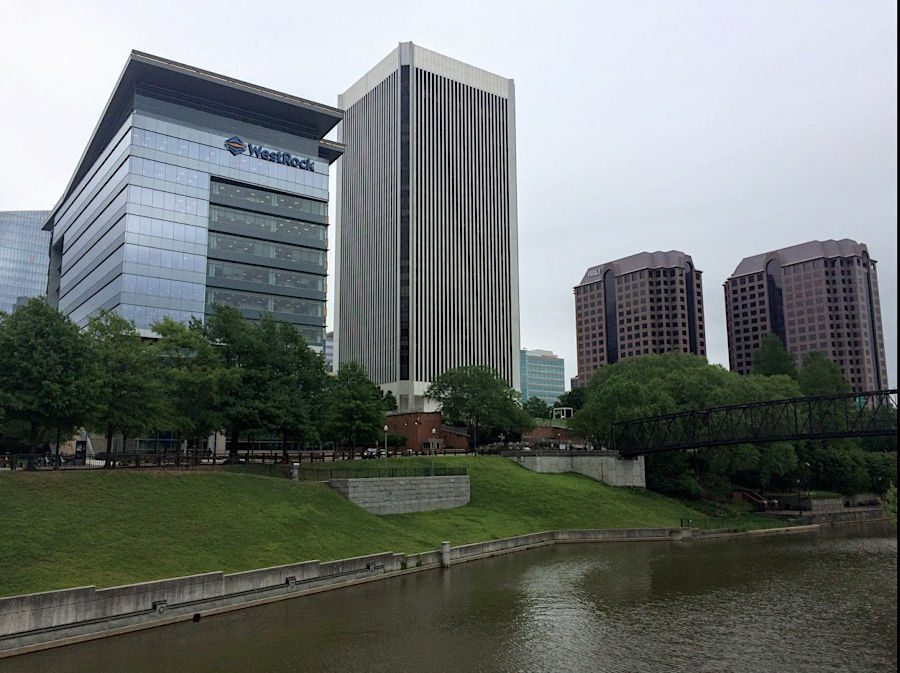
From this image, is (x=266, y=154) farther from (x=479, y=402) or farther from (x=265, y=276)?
(x=479, y=402)

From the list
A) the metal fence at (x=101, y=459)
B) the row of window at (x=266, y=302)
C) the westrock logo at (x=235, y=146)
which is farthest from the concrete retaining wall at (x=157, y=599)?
the westrock logo at (x=235, y=146)

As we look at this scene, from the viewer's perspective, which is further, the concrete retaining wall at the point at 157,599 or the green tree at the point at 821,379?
the green tree at the point at 821,379

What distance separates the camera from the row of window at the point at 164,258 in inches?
3716

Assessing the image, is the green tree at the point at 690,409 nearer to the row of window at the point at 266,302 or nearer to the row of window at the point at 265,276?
the row of window at the point at 266,302

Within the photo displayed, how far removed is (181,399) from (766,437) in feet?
186

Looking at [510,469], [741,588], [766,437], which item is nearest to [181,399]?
[510,469]

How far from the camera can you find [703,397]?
95.2 m

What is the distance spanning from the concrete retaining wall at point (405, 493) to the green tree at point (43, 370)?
19776 mm

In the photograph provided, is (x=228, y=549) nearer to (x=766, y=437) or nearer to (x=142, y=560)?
(x=142, y=560)

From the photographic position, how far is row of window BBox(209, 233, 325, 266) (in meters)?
103

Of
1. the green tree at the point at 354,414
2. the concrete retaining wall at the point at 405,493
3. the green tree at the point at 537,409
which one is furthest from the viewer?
the green tree at the point at 537,409

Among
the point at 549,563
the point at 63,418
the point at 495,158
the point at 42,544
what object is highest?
the point at 495,158

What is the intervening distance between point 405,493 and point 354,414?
19.6 meters

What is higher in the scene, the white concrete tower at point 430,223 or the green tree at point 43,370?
the white concrete tower at point 430,223
